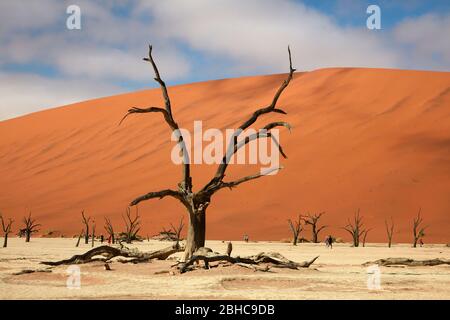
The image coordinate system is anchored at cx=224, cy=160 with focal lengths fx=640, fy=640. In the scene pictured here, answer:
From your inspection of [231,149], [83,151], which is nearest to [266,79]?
[83,151]

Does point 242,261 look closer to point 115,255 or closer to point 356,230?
point 115,255

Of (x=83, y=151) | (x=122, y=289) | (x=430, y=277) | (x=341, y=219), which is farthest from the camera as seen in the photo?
(x=83, y=151)

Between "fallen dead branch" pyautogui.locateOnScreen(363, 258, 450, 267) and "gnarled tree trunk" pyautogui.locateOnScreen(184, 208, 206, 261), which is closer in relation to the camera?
"gnarled tree trunk" pyautogui.locateOnScreen(184, 208, 206, 261)

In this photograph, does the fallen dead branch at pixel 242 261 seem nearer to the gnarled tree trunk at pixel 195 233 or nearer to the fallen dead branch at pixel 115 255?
the gnarled tree trunk at pixel 195 233

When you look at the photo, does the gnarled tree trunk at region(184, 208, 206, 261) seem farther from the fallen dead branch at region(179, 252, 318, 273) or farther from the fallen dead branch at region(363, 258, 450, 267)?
the fallen dead branch at region(363, 258, 450, 267)

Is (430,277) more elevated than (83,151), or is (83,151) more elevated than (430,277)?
(83,151)

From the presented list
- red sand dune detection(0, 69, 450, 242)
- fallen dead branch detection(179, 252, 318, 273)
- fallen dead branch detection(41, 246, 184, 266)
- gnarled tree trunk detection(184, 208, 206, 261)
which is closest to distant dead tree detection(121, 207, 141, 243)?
red sand dune detection(0, 69, 450, 242)

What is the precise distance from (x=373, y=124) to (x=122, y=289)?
135 ft

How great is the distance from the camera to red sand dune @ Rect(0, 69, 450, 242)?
3822cm

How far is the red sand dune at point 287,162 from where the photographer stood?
38.2 m

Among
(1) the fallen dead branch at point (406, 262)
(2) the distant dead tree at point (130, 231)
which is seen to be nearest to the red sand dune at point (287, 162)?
(2) the distant dead tree at point (130, 231)

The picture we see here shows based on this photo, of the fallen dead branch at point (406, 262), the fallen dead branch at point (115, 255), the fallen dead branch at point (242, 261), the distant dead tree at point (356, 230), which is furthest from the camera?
the distant dead tree at point (356, 230)
